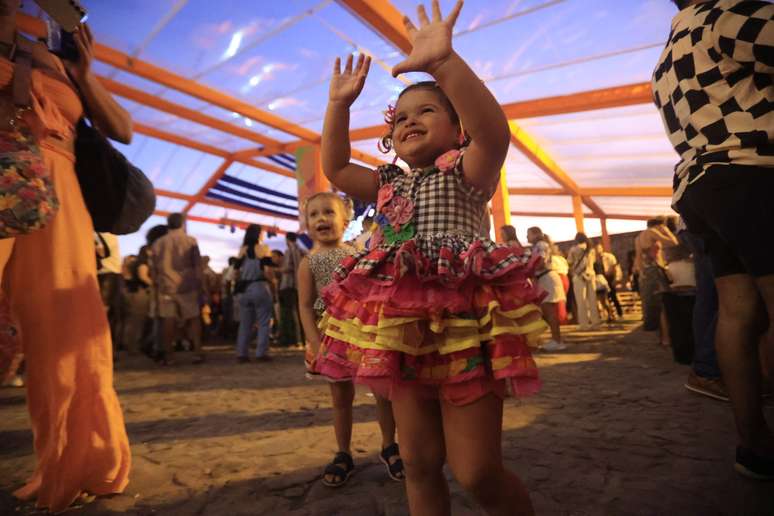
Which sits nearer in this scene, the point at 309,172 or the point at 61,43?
the point at 61,43

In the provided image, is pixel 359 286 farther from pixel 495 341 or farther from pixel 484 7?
pixel 484 7

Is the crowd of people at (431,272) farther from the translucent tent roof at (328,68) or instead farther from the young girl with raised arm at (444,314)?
the translucent tent roof at (328,68)

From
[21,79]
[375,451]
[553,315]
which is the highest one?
[21,79]

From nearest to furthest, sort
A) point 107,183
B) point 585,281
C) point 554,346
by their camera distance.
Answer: point 107,183, point 554,346, point 585,281

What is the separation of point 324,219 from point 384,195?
3.24 ft

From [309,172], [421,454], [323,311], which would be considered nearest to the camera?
[421,454]

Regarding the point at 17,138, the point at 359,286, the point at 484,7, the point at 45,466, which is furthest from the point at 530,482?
the point at 484,7

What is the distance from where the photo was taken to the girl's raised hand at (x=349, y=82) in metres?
1.34

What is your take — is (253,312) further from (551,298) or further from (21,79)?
(21,79)

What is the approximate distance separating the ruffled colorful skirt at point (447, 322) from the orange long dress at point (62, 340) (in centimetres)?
118

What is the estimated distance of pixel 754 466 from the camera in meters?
1.58

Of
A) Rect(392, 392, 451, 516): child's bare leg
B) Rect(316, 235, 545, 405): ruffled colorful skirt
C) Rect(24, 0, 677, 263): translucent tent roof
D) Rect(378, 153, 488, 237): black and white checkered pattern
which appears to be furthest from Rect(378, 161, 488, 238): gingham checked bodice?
Rect(24, 0, 677, 263): translucent tent roof

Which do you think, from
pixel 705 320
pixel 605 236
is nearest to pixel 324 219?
pixel 705 320

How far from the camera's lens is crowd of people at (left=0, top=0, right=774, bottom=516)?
1.07 metres
